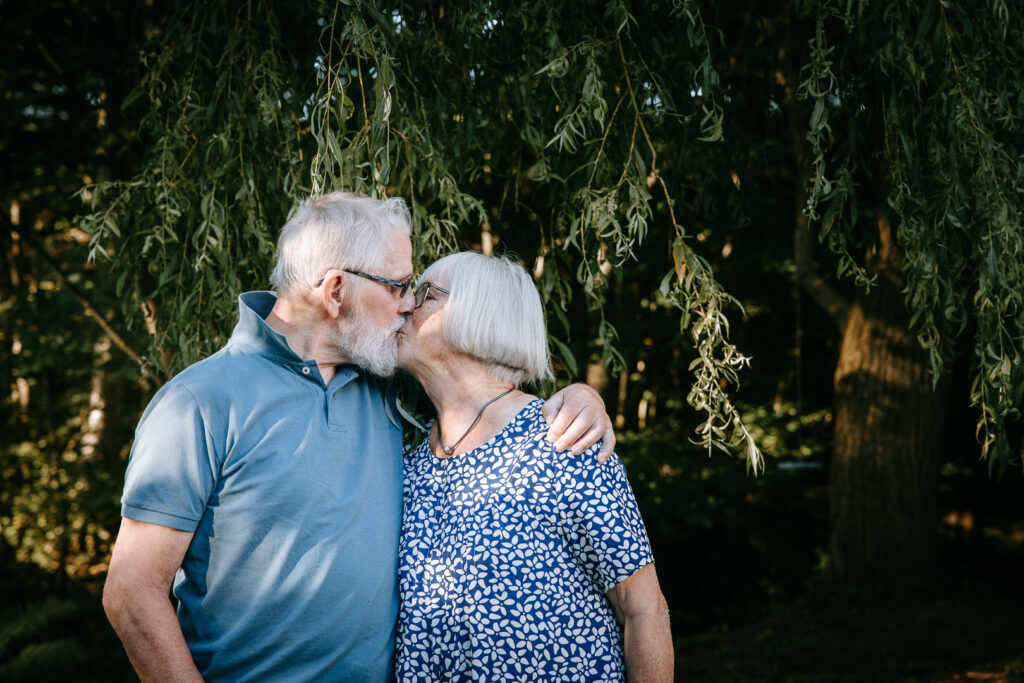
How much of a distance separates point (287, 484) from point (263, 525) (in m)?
0.10

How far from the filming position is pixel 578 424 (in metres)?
1.89

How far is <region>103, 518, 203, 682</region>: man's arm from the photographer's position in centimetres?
165

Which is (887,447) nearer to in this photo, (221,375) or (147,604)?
(221,375)

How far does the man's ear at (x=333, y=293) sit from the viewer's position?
1.97 m

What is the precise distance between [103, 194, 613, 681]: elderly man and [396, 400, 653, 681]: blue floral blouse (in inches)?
3.5

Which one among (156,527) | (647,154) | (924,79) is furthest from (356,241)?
(924,79)

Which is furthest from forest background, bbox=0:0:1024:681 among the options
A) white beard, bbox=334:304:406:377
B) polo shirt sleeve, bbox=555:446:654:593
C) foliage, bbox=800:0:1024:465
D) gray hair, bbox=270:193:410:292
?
polo shirt sleeve, bbox=555:446:654:593

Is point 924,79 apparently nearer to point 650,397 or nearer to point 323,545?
point 323,545

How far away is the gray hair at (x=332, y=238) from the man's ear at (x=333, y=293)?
25mm

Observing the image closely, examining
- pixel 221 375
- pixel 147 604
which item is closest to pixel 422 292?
pixel 221 375

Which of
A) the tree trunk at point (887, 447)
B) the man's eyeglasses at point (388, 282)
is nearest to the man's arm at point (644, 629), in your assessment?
the man's eyeglasses at point (388, 282)

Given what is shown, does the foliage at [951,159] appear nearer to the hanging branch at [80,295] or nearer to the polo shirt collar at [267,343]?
the polo shirt collar at [267,343]

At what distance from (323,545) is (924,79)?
2.13 metres

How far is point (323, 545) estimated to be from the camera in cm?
183
